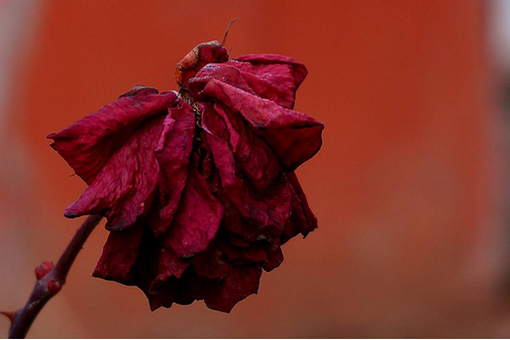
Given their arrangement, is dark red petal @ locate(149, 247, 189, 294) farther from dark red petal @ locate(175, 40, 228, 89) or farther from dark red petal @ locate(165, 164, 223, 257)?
dark red petal @ locate(175, 40, 228, 89)

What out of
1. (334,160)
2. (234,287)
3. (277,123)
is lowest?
(334,160)

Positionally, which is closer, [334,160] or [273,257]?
[273,257]

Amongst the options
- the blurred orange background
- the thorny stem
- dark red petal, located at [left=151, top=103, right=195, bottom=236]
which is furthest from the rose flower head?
the blurred orange background

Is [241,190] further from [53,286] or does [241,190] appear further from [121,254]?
[53,286]

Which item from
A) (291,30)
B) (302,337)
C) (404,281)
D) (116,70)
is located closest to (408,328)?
(404,281)

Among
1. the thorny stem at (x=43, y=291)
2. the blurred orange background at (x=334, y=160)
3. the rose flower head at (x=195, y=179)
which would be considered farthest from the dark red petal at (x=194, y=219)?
the blurred orange background at (x=334, y=160)

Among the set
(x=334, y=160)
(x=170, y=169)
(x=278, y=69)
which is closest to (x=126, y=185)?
(x=170, y=169)

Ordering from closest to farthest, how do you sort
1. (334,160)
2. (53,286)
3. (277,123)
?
1. (277,123)
2. (53,286)
3. (334,160)
